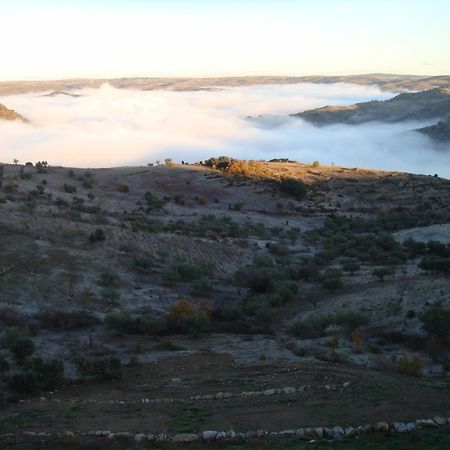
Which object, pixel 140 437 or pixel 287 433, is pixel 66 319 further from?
pixel 287 433

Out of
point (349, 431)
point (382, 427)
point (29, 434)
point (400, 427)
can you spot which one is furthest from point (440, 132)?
point (29, 434)

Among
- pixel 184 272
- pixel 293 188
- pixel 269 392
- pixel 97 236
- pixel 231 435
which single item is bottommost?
pixel 293 188

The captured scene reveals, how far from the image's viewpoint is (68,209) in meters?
34.0

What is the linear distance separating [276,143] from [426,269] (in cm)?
16659

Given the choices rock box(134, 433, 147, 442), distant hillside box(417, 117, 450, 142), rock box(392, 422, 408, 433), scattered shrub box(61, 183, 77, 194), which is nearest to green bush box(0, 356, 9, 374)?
rock box(134, 433, 147, 442)

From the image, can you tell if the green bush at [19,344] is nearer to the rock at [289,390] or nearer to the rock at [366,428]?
the rock at [289,390]

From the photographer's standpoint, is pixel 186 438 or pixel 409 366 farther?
pixel 409 366

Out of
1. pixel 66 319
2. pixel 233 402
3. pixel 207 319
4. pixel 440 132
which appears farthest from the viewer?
pixel 440 132

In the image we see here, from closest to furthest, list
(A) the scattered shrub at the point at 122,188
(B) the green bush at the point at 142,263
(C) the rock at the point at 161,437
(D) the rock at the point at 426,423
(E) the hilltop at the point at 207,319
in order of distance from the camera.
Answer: (D) the rock at the point at 426,423 → (C) the rock at the point at 161,437 → (E) the hilltop at the point at 207,319 → (B) the green bush at the point at 142,263 → (A) the scattered shrub at the point at 122,188

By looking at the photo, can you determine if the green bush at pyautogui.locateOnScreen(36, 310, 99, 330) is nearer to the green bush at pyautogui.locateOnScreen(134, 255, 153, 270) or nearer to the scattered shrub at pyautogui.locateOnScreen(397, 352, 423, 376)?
the green bush at pyautogui.locateOnScreen(134, 255, 153, 270)

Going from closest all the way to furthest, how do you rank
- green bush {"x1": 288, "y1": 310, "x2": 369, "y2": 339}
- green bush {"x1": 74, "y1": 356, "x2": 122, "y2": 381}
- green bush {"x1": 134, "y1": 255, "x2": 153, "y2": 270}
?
green bush {"x1": 74, "y1": 356, "x2": 122, "y2": 381} < green bush {"x1": 288, "y1": 310, "x2": 369, "y2": 339} < green bush {"x1": 134, "y1": 255, "x2": 153, "y2": 270}

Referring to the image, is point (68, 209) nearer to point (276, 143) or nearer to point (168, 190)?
point (168, 190)

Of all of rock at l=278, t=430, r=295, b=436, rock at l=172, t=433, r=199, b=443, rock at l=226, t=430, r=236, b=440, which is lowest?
rock at l=172, t=433, r=199, b=443

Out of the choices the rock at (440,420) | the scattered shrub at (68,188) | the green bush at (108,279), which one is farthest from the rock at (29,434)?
the scattered shrub at (68,188)
